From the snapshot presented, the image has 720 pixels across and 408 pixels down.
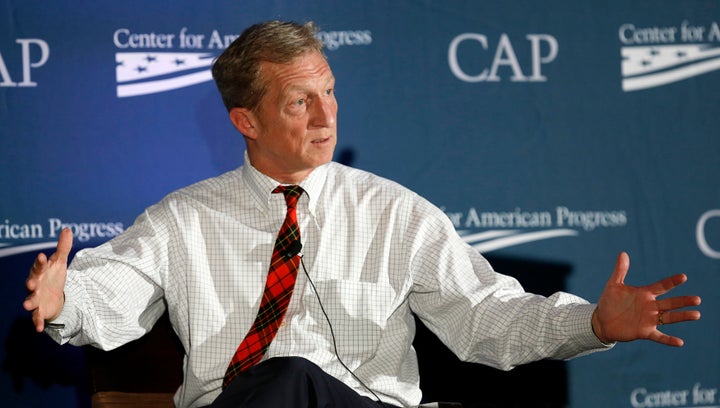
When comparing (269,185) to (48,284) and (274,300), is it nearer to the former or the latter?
(274,300)

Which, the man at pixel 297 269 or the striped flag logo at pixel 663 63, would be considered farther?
the striped flag logo at pixel 663 63

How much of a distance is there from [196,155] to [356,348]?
1.20 m

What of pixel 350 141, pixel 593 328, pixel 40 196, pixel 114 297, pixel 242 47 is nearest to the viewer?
pixel 593 328

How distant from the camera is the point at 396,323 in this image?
9.49 feet

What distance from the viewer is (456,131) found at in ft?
12.5

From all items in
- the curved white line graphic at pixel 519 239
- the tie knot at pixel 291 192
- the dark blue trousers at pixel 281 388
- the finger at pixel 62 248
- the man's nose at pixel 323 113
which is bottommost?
the dark blue trousers at pixel 281 388

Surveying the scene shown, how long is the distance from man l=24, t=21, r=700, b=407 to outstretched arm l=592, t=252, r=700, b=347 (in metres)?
0.20

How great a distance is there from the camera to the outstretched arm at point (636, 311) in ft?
7.42

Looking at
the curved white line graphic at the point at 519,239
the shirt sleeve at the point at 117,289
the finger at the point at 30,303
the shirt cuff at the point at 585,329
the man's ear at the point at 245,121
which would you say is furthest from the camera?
the curved white line graphic at the point at 519,239

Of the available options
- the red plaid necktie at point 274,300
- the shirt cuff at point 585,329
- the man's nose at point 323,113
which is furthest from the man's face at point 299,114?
the shirt cuff at point 585,329

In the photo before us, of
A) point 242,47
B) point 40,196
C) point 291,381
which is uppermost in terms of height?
point 242,47

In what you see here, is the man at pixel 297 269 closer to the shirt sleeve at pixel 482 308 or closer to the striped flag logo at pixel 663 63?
the shirt sleeve at pixel 482 308

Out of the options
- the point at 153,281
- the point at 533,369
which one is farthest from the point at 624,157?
the point at 153,281

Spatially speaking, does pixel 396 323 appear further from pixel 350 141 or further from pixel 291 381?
pixel 350 141
